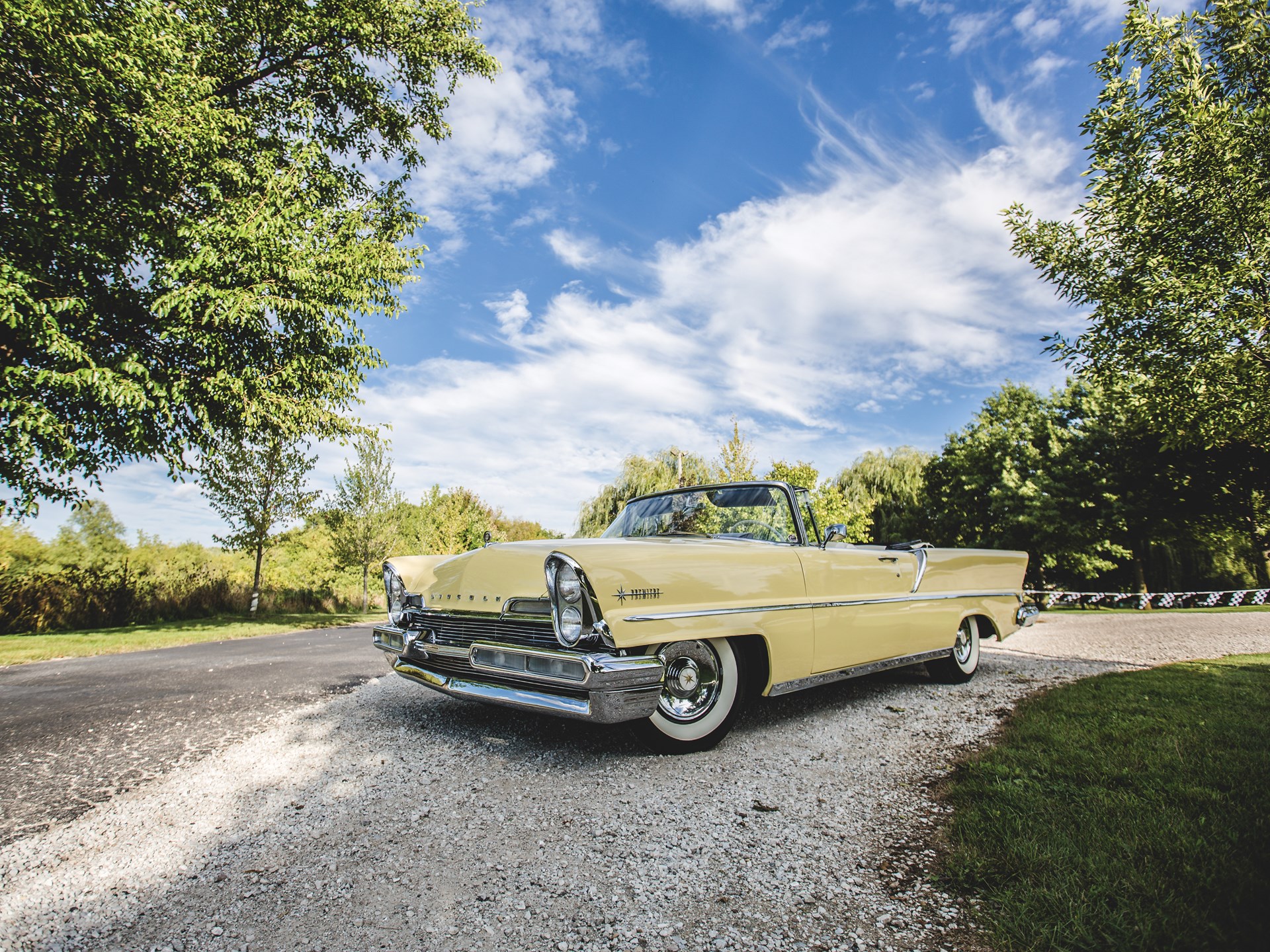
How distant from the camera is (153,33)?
25.5 ft

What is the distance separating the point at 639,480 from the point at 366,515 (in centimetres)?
858

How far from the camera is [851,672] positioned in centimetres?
380

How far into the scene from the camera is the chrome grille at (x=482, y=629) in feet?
9.36

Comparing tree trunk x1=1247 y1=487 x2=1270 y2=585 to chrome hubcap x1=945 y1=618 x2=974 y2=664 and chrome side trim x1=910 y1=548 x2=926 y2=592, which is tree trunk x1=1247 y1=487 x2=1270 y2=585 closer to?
chrome hubcap x1=945 y1=618 x2=974 y2=664

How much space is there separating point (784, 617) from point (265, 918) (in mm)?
2537

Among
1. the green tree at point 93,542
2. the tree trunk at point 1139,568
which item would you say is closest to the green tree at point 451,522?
the green tree at point 93,542

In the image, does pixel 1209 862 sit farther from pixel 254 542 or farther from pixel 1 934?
pixel 254 542

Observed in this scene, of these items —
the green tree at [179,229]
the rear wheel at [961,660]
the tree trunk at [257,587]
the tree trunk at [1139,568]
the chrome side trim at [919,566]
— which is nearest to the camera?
the chrome side trim at [919,566]

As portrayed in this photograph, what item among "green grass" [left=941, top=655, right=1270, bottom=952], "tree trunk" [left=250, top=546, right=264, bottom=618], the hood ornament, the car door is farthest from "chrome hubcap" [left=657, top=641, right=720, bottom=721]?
"tree trunk" [left=250, top=546, right=264, bottom=618]

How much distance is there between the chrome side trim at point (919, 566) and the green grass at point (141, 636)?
9.74 meters

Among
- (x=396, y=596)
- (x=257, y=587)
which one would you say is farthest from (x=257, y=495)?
(x=396, y=596)

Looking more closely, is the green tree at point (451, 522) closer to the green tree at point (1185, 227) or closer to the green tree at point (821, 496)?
the green tree at point (821, 496)

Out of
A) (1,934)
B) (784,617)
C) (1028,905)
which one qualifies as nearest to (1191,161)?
(784,617)

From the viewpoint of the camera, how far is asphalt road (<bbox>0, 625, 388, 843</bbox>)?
2.67m
